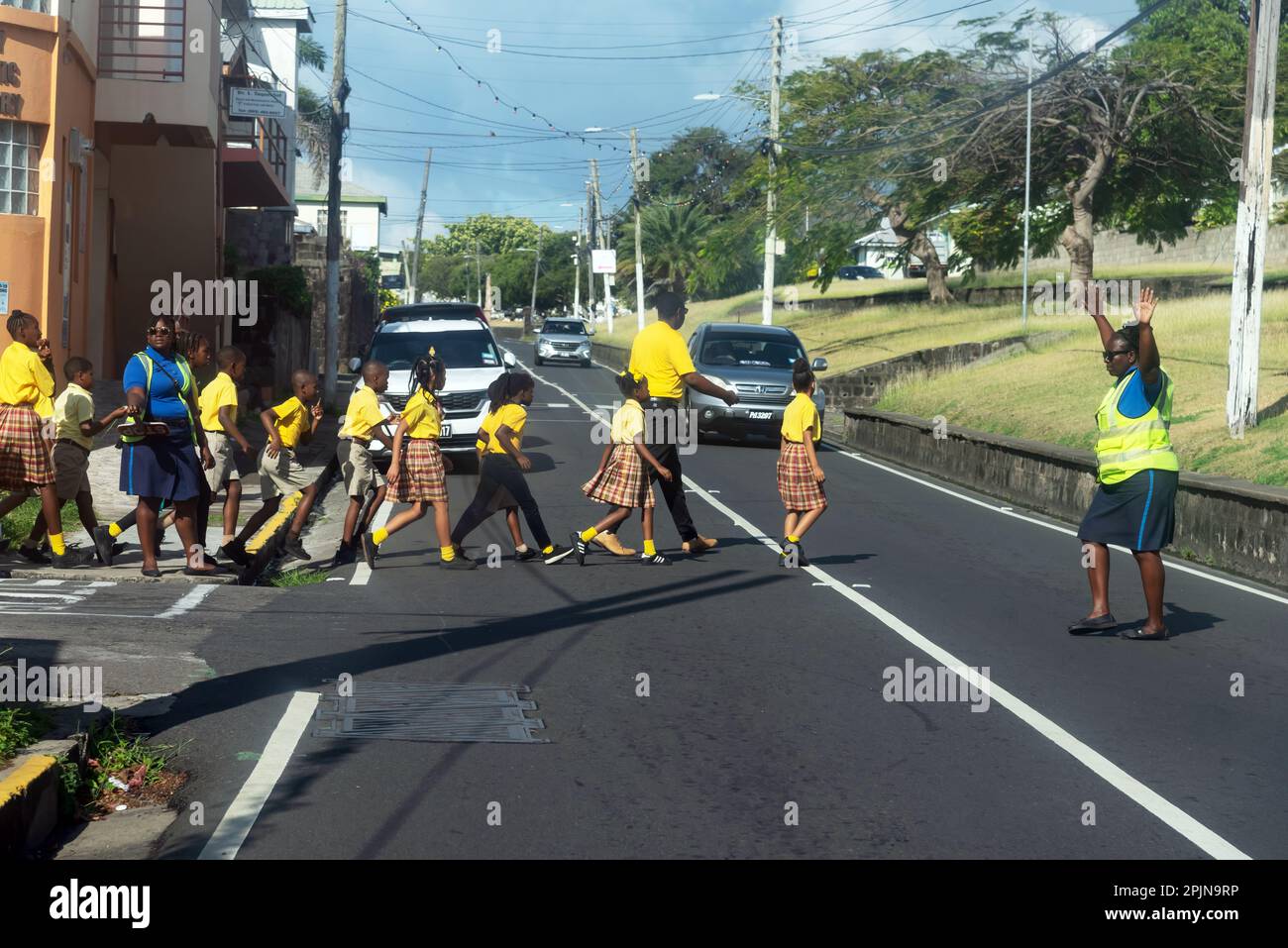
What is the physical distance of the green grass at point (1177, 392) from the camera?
17.1 m

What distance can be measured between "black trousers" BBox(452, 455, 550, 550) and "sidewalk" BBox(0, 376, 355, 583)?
1585 mm

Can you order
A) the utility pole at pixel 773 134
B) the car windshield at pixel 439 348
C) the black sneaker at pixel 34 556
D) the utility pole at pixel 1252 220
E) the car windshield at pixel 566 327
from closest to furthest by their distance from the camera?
the black sneaker at pixel 34 556 → the utility pole at pixel 1252 220 → the car windshield at pixel 439 348 → the utility pole at pixel 773 134 → the car windshield at pixel 566 327

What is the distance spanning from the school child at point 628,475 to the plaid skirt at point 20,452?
4092 mm

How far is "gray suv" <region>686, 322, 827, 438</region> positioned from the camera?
23500 millimetres

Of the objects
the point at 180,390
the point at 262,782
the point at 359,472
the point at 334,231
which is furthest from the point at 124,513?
the point at 334,231

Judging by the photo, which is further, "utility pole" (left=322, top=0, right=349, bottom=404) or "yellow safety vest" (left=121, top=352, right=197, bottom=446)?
"utility pole" (left=322, top=0, right=349, bottom=404)

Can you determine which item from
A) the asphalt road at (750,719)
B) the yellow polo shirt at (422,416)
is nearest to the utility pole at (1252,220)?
the asphalt road at (750,719)

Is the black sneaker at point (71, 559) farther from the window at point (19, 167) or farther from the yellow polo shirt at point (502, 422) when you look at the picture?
the window at point (19, 167)

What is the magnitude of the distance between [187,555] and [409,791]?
19.5ft

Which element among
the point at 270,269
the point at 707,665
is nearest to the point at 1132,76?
the point at 270,269

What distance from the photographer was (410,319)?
21.8m

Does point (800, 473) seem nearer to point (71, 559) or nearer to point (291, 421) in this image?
point (291, 421)

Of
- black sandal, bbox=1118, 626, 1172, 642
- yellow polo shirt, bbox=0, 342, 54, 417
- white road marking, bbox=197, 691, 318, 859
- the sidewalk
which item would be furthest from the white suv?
white road marking, bbox=197, 691, 318, 859

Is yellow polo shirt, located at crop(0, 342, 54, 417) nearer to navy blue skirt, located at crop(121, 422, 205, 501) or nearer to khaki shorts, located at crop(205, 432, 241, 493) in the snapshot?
navy blue skirt, located at crop(121, 422, 205, 501)
